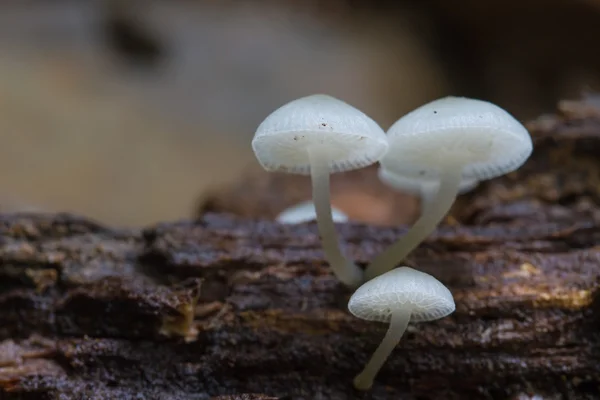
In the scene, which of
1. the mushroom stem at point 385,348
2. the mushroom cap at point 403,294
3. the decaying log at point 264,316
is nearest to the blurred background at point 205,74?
the decaying log at point 264,316

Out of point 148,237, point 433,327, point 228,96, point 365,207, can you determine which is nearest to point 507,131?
point 433,327

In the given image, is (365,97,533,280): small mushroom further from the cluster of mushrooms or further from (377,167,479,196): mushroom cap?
(377,167,479,196): mushroom cap

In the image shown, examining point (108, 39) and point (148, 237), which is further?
point (108, 39)

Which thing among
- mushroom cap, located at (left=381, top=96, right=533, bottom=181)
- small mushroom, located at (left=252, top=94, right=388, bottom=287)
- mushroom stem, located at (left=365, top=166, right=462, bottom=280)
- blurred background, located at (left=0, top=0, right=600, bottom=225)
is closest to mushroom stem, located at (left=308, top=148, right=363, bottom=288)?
small mushroom, located at (left=252, top=94, right=388, bottom=287)

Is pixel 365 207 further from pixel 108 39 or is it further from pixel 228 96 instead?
pixel 108 39

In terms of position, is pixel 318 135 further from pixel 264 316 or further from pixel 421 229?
pixel 264 316

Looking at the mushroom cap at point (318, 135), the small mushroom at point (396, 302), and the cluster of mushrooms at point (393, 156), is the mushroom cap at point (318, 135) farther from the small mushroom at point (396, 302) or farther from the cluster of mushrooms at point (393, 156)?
the small mushroom at point (396, 302)

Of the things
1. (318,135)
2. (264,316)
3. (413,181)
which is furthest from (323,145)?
(413,181)
